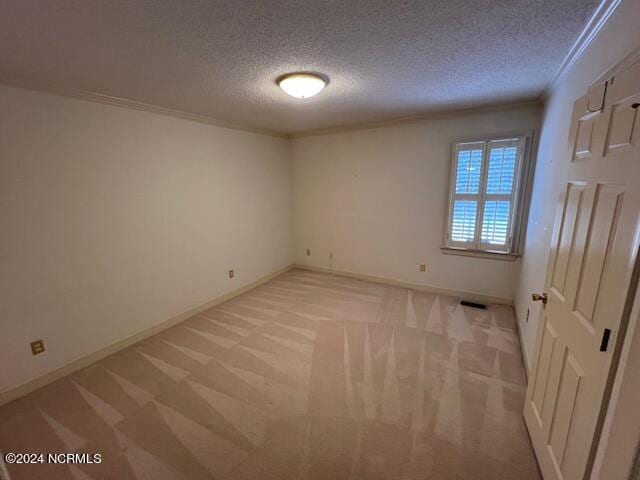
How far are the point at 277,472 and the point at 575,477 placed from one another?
138 centimetres

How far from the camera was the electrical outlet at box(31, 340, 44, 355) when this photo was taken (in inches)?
84.2

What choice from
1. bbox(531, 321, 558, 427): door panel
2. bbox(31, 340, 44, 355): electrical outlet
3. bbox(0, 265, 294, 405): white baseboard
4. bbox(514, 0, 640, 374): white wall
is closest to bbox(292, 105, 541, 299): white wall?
bbox(514, 0, 640, 374): white wall

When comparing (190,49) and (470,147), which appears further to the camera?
(470,147)

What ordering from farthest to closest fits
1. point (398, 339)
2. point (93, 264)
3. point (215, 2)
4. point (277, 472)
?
point (398, 339) → point (93, 264) → point (277, 472) → point (215, 2)

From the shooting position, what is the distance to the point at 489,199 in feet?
10.6

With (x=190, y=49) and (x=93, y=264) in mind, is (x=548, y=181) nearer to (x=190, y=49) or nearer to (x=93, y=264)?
(x=190, y=49)

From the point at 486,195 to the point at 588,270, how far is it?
2.40m

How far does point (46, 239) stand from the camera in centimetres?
215

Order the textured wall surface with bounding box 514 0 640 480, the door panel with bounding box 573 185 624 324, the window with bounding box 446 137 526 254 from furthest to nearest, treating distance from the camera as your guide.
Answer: the window with bounding box 446 137 526 254
the door panel with bounding box 573 185 624 324
the textured wall surface with bounding box 514 0 640 480

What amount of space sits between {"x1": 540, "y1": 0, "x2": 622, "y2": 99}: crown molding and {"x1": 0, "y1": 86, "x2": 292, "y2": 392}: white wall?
334 centimetres

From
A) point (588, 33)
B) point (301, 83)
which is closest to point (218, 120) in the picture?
point (301, 83)

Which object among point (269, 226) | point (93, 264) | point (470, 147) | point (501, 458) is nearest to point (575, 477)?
point (501, 458)

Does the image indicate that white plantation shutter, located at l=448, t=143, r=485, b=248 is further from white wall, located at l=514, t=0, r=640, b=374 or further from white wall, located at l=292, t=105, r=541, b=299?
white wall, located at l=514, t=0, r=640, b=374

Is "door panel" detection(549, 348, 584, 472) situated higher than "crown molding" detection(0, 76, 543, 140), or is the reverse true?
"crown molding" detection(0, 76, 543, 140)
